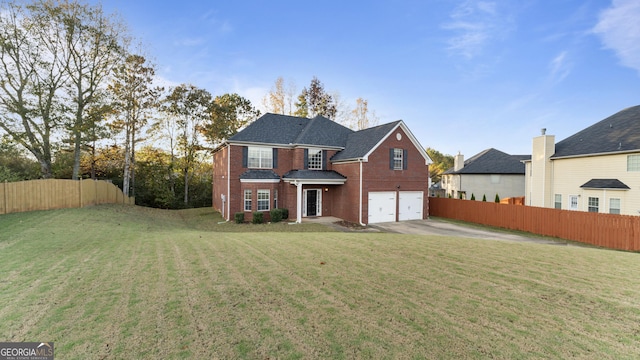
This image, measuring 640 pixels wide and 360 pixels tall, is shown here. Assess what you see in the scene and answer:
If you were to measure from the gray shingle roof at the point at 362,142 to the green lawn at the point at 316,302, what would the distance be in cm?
1110

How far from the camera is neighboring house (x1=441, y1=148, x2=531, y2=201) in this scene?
30.4m

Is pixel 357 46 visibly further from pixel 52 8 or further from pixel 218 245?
pixel 52 8

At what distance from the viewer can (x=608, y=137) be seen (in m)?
18.8

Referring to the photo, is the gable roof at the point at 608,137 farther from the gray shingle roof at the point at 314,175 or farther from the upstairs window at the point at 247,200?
the upstairs window at the point at 247,200

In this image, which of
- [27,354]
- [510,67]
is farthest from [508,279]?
[510,67]

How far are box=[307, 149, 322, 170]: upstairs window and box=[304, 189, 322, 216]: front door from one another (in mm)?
1935

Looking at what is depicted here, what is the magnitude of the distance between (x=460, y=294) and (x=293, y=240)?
22.7ft

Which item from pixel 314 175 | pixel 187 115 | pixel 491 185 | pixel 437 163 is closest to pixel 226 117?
pixel 187 115

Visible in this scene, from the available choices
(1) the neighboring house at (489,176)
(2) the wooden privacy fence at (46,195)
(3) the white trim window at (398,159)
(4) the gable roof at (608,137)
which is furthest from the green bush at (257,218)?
(1) the neighboring house at (489,176)

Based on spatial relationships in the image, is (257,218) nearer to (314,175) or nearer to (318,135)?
(314,175)

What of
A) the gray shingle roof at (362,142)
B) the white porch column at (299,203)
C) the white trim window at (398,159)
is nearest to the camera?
the white porch column at (299,203)

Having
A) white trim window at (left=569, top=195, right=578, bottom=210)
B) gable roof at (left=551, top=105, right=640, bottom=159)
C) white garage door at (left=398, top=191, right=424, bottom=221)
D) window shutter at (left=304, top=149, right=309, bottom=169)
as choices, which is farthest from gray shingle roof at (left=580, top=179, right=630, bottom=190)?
window shutter at (left=304, top=149, right=309, bottom=169)

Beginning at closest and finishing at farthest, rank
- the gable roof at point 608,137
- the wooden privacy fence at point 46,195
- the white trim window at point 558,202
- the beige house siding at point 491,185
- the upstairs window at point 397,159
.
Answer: the wooden privacy fence at point 46,195 → the gable roof at point 608,137 → the upstairs window at point 397,159 → the white trim window at point 558,202 → the beige house siding at point 491,185

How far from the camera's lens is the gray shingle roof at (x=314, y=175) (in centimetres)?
1892
